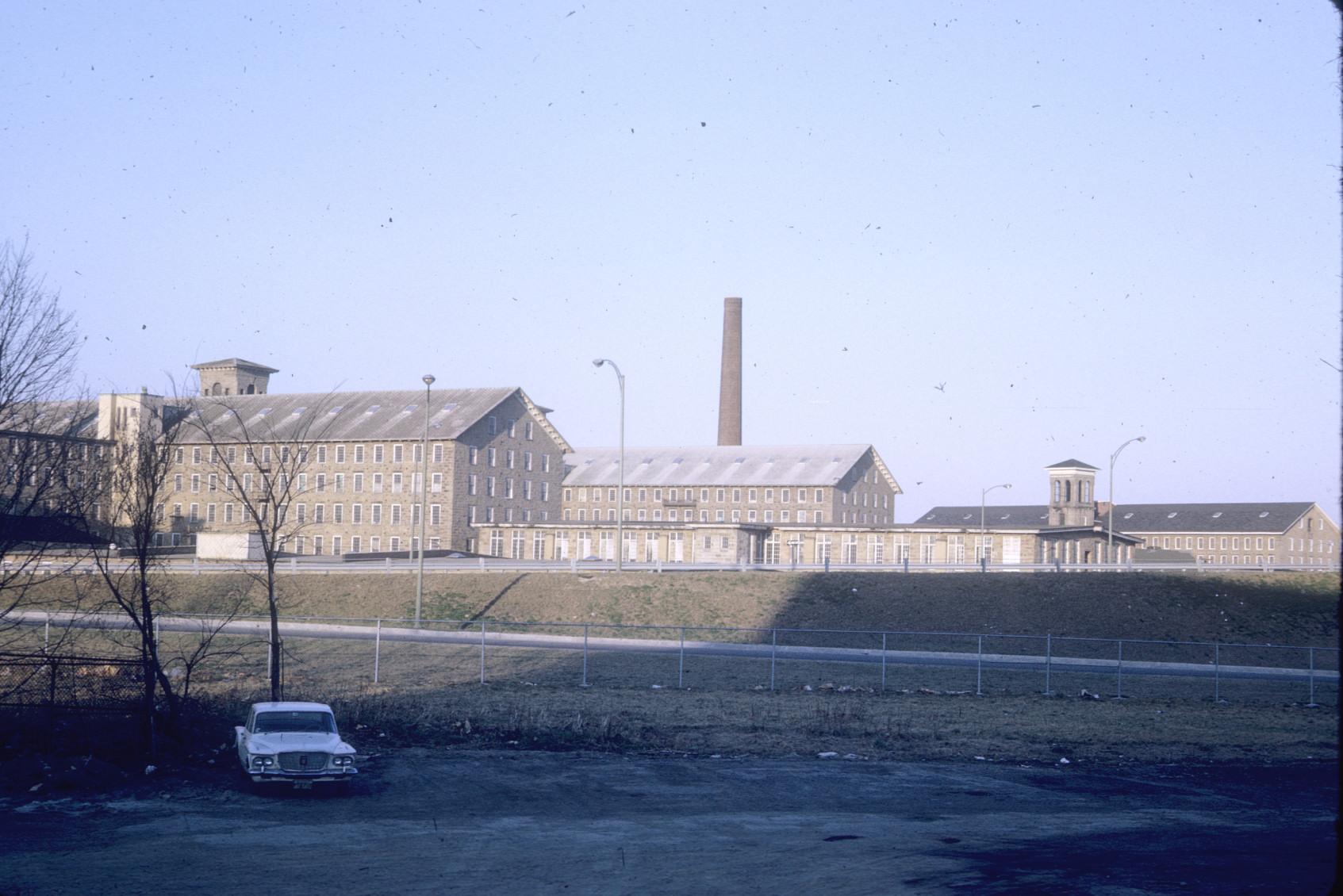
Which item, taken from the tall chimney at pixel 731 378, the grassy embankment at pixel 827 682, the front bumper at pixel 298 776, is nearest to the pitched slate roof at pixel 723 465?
the tall chimney at pixel 731 378

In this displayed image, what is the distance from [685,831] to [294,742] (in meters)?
6.92

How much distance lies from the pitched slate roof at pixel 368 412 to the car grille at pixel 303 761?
223 ft

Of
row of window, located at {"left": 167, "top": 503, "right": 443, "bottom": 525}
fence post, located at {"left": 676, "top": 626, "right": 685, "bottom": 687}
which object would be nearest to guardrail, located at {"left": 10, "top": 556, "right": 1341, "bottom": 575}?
row of window, located at {"left": 167, "top": 503, "right": 443, "bottom": 525}

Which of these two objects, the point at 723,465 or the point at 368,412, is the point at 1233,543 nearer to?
the point at 723,465

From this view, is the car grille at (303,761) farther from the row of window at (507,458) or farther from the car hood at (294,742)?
the row of window at (507,458)

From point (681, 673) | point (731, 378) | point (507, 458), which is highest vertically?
point (731, 378)

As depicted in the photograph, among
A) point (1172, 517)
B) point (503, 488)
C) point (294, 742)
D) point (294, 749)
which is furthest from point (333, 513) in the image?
point (1172, 517)

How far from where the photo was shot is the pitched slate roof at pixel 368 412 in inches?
3465

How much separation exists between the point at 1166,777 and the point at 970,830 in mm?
7342

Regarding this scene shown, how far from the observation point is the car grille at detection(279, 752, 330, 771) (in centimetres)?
1894

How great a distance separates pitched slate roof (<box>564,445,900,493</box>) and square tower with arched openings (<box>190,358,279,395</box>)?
100 feet

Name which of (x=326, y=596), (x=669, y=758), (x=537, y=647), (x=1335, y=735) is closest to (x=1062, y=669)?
(x=1335, y=735)

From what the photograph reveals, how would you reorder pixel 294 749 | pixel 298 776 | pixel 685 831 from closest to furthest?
pixel 685 831, pixel 298 776, pixel 294 749

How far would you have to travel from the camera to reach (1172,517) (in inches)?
5610
